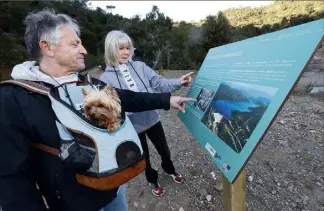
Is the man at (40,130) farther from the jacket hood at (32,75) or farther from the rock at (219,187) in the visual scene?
the rock at (219,187)

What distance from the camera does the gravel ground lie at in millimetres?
2406

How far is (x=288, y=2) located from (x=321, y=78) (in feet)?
95.7

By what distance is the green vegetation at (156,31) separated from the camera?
9.57m

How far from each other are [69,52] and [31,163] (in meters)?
0.53

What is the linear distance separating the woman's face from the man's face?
722 mm

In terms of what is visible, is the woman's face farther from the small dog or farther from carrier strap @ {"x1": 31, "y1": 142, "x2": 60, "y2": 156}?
carrier strap @ {"x1": 31, "y1": 142, "x2": 60, "y2": 156}

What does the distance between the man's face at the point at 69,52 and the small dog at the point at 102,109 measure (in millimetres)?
278

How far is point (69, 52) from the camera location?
1.18 meters

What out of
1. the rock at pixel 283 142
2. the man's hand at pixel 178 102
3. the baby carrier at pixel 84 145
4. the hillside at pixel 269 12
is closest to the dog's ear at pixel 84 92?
the baby carrier at pixel 84 145

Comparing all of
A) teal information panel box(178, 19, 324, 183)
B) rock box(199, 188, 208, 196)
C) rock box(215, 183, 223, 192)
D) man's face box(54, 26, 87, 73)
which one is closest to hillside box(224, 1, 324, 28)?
rock box(215, 183, 223, 192)

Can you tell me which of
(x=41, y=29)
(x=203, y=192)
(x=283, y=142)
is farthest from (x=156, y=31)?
(x=41, y=29)

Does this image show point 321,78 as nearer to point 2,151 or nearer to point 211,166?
point 211,166

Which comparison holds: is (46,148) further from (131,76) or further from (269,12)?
(269,12)

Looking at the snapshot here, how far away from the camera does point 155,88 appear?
209 cm
